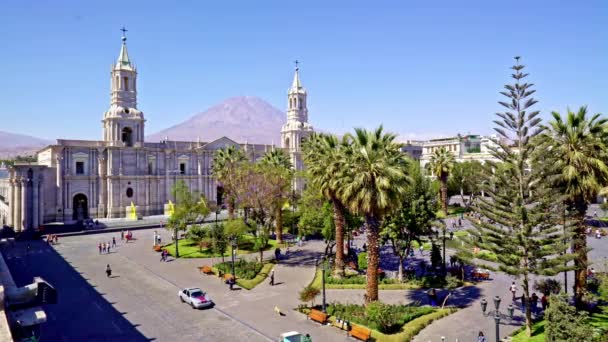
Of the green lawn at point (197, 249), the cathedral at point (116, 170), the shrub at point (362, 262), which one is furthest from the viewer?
the cathedral at point (116, 170)

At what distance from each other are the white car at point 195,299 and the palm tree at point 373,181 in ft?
27.6

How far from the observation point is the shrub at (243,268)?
2847 centimetres

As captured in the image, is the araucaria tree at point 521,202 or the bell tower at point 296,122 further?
the bell tower at point 296,122

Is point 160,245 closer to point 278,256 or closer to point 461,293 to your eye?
point 278,256

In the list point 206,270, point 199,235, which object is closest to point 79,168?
point 199,235

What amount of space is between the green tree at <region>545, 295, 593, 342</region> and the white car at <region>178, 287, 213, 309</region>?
15.7 meters

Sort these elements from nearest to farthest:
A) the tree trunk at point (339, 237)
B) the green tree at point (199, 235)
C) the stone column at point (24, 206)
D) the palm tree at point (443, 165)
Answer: the tree trunk at point (339, 237), the green tree at point (199, 235), the stone column at point (24, 206), the palm tree at point (443, 165)

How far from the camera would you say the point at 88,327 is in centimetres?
1928

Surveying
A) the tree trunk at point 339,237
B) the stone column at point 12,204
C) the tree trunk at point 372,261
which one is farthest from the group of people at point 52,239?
the tree trunk at point 372,261

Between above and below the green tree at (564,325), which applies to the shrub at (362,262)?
below

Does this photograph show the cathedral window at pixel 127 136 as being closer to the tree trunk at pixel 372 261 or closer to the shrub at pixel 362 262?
the shrub at pixel 362 262

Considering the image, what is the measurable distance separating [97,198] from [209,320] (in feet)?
141

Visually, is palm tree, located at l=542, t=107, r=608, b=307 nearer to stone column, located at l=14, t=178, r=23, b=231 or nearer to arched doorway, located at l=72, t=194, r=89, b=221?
stone column, located at l=14, t=178, r=23, b=231

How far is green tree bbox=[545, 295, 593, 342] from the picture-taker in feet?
44.4
